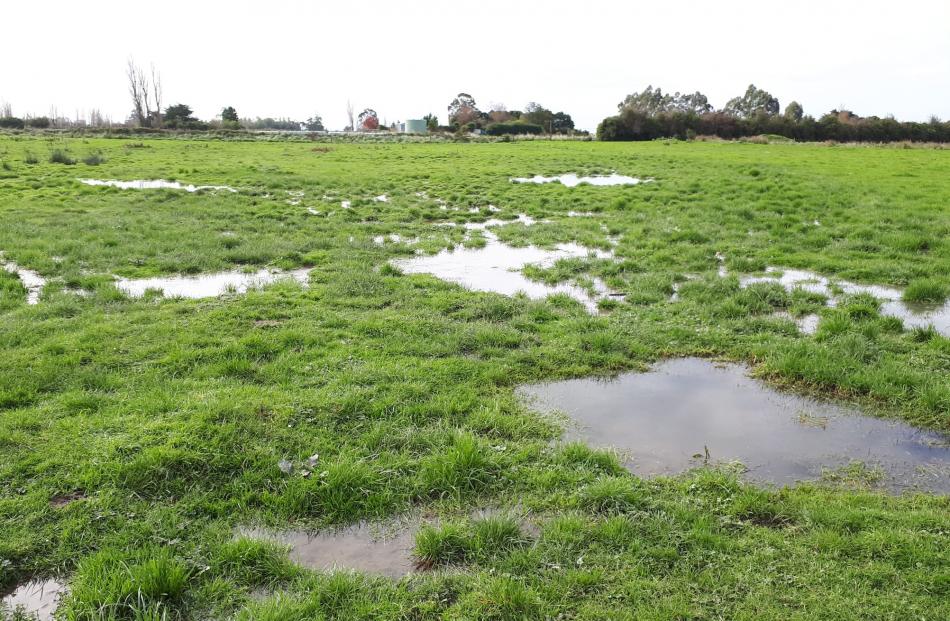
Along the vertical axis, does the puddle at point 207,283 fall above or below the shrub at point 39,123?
below

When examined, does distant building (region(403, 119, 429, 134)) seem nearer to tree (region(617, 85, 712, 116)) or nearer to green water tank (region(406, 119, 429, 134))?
green water tank (region(406, 119, 429, 134))

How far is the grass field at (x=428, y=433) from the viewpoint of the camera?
Result: 11.1 ft

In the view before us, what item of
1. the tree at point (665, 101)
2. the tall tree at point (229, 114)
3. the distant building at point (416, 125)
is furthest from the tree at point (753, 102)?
the tall tree at point (229, 114)

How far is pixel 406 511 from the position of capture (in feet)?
13.5

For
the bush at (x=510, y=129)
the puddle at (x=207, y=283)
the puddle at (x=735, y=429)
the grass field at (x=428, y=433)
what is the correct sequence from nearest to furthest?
the grass field at (x=428, y=433)
the puddle at (x=735, y=429)
the puddle at (x=207, y=283)
the bush at (x=510, y=129)

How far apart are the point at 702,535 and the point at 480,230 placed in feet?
36.7

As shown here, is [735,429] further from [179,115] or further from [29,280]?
[179,115]

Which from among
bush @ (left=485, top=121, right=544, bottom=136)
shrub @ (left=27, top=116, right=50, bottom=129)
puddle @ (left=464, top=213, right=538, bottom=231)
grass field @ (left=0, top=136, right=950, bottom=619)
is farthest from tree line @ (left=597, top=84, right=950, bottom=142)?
shrub @ (left=27, top=116, right=50, bottom=129)

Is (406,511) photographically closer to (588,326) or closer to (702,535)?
(702,535)

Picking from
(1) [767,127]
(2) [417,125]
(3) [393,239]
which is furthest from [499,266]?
(2) [417,125]

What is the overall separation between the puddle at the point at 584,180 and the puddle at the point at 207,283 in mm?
14242

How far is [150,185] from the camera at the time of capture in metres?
21.7

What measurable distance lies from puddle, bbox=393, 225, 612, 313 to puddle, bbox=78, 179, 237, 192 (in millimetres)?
12054

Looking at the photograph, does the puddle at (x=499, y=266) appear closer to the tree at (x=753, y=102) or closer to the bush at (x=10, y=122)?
the bush at (x=10, y=122)
